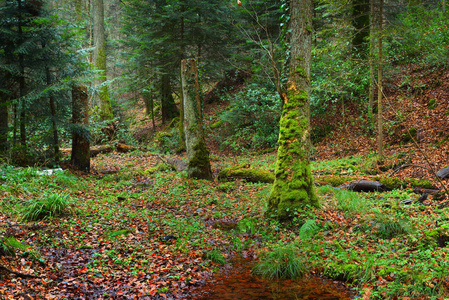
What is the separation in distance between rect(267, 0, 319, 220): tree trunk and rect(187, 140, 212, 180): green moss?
14.0 feet

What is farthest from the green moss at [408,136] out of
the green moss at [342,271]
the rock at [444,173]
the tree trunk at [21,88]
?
the tree trunk at [21,88]

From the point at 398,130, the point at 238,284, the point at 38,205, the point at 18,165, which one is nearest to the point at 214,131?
the point at 398,130

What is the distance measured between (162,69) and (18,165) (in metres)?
10.6

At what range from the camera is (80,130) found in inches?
404

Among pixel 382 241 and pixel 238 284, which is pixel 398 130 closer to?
pixel 382 241

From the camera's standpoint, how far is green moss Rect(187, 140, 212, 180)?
10.5 metres

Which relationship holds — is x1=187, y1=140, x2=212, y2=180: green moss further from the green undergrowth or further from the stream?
the stream

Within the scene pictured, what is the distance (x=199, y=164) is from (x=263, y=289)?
6.49m

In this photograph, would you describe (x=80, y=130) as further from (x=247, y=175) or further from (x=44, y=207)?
(x=247, y=175)

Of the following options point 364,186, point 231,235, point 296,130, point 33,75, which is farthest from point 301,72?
point 33,75

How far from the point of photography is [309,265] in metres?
4.92

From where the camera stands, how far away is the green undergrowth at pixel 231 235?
4348mm

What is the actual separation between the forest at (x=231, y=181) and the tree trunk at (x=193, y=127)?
6 cm

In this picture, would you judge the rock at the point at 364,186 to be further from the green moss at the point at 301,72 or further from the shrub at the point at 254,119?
the shrub at the point at 254,119
